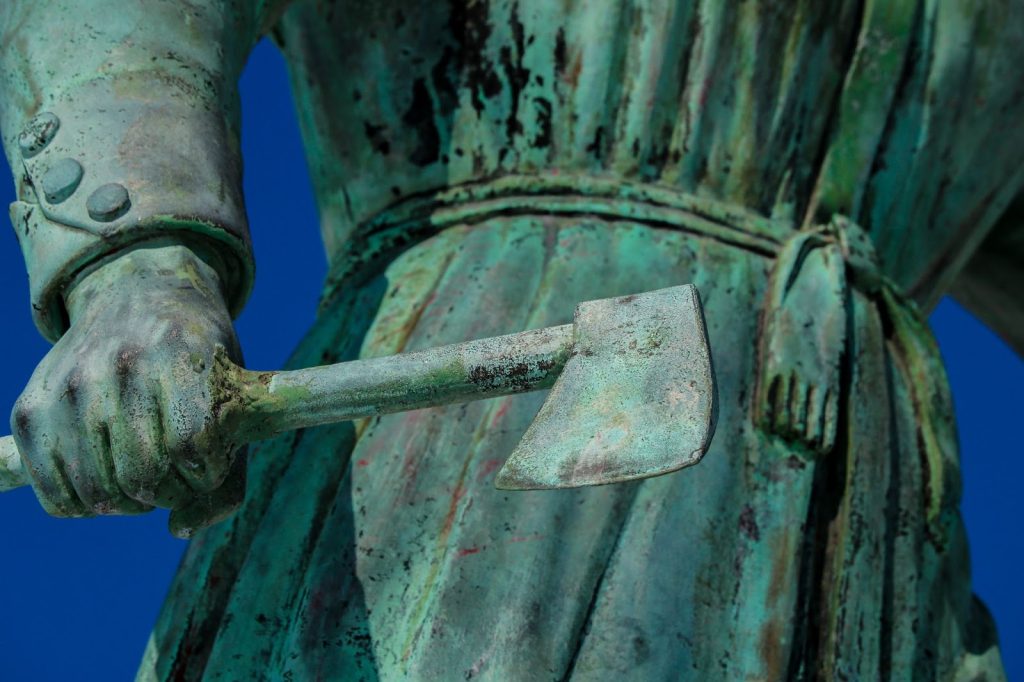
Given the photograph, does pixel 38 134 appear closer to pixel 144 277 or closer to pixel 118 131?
pixel 118 131

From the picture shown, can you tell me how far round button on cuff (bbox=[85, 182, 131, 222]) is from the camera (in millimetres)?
2180

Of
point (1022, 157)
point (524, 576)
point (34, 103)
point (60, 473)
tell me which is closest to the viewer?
point (60, 473)

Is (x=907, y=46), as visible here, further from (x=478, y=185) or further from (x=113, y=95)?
(x=113, y=95)

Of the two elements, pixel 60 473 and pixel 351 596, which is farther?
pixel 351 596

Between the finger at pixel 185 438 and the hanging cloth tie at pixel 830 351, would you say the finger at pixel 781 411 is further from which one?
the finger at pixel 185 438

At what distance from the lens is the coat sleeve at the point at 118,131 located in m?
2.20

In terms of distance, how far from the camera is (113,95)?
2.31m

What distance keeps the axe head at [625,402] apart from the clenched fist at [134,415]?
32 centimetres

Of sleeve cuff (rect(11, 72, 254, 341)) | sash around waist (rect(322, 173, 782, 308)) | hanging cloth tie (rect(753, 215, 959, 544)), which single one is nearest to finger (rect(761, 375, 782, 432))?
hanging cloth tie (rect(753, 215, 959, 544))

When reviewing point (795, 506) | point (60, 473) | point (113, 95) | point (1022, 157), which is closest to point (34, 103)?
point (113, 95)

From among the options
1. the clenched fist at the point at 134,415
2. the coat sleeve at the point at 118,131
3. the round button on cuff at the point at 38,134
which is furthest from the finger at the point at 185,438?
the round button on cuff at the point at 38,134

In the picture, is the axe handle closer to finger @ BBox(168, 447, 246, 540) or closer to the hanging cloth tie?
finger @ BBox(168, 447, 246, 540)

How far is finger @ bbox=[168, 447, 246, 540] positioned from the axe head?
330 millimetres

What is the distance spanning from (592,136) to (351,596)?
740mm
